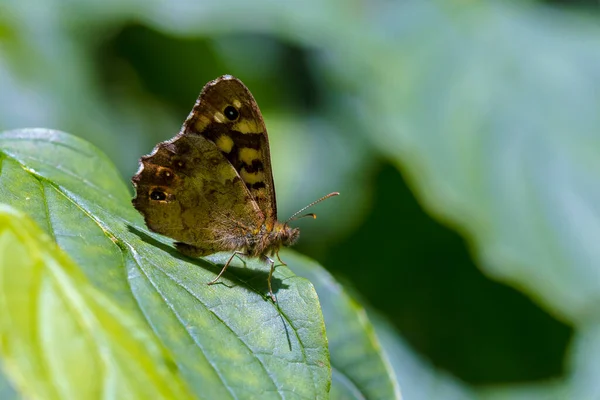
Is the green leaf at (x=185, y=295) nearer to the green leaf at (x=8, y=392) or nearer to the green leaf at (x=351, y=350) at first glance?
the green leaf at (x=8, y=392)

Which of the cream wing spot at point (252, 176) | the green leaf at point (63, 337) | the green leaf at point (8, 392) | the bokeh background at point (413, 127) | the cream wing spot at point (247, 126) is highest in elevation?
the bokeh background at point (413, 127)

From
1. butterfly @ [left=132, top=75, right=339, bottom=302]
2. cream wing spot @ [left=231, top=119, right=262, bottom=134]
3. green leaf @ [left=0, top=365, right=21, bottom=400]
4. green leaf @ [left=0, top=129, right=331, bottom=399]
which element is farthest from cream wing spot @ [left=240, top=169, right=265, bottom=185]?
green leaf @ [left=0, top=365, right=21, bottom=400]

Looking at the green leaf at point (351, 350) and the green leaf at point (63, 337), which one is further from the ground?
the green leaf at point (351, 350)

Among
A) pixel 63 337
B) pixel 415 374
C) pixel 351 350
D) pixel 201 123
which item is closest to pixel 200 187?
pixel 201 123

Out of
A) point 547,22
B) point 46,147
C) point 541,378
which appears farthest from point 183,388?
point 547,22

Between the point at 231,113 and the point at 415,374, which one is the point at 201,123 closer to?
the point at 231,113

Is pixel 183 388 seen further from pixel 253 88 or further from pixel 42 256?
pixel 253 88

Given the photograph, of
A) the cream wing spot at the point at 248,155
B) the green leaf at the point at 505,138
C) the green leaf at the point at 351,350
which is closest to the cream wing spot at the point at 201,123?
the cream wing spot at the point at 248,155
